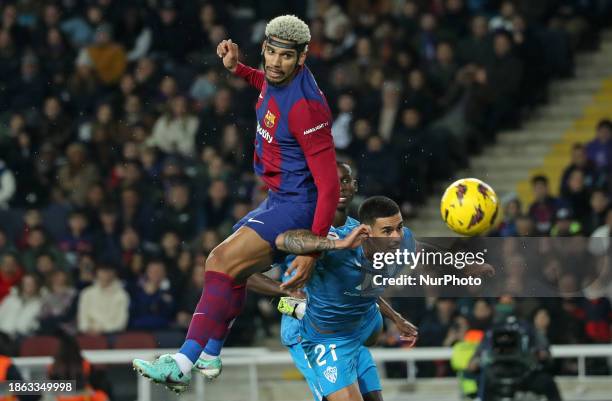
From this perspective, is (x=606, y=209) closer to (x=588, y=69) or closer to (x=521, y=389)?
(x=521, y=389)

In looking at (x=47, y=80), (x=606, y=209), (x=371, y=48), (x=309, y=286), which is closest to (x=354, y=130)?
(x=371, y=48)

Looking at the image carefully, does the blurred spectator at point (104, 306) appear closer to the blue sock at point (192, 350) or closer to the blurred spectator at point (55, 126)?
the blurred spectator at point (55, 126)

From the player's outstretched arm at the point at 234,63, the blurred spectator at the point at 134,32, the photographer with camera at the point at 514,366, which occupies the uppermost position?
the blurred spectator at the point at 134,32

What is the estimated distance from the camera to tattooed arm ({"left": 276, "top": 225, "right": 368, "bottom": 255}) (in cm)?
830

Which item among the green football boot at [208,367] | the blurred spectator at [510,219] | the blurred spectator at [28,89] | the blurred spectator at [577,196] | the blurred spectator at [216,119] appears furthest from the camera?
the blurred spectator at [28,89]

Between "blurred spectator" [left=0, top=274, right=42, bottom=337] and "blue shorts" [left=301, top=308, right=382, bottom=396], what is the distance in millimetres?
5545

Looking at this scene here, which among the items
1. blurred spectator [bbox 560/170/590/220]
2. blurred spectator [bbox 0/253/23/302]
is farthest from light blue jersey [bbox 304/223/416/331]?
blurred spectator [bbox 0/253/23/302]

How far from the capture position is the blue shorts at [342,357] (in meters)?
9.42

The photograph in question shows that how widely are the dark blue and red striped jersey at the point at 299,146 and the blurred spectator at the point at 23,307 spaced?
6.48 meters

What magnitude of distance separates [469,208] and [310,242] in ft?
6.85

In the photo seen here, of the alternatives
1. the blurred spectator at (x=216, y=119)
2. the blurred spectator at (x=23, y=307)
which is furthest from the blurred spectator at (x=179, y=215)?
the blurred spectator at (x=23, y=307)

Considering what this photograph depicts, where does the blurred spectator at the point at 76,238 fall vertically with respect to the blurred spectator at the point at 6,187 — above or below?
below

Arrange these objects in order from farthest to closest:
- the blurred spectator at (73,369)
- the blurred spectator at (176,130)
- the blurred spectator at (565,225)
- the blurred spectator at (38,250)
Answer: the blurred spectator at (176,130) → the blurred spectator at (38,250) → the blurred spectator at (565,225) → the blurred spectator at (73,369)

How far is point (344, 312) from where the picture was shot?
31.0 ft
